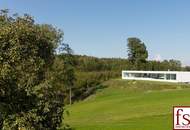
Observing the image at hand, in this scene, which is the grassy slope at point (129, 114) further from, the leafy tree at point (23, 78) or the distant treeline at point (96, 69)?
the leafy tree at point (23, 78)

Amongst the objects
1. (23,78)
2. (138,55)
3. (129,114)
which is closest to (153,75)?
(138,55)

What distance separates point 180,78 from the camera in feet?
403

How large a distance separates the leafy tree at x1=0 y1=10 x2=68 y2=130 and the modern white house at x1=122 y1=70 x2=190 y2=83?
102m

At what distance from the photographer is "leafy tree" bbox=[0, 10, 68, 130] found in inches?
722

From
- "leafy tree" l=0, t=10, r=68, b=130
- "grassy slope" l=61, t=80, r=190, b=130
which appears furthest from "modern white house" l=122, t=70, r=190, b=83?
"leafy tree" l=0, t=10, r=68, b=130

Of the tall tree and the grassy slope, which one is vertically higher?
the tall tree

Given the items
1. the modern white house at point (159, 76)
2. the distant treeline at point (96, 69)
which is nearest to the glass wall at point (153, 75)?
the modern white house at point (159, 76)

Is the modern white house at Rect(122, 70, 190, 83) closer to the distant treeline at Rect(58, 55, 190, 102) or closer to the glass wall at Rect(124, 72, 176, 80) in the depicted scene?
the glass wall at Rect(124, 72, 176, 80)

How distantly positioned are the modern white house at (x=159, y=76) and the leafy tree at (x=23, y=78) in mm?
102221

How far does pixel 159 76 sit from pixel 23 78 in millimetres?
118935

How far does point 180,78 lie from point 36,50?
106204 mm

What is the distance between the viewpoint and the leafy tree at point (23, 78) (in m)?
18.3

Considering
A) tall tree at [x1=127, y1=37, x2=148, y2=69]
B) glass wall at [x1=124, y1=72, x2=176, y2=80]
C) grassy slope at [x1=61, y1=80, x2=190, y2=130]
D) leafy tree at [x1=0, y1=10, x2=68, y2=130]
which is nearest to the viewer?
leafy tree at [x1=0, y1=10, x2=68, y2=130]

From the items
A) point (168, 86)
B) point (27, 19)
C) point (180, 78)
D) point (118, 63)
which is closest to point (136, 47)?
point (118, 63)
